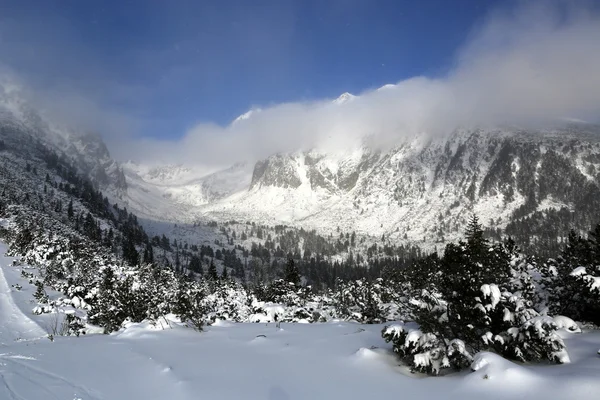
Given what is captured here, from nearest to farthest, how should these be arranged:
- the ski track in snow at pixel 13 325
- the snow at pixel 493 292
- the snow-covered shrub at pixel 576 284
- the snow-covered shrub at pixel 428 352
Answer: the snow-covered shrub at pixel 428 352 → the snow at pixel 493 292 → the snow-covered shrub at pixel 576 284 → the ski track in snow at pixel 13 325

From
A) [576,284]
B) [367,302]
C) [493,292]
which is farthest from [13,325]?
[576,284]

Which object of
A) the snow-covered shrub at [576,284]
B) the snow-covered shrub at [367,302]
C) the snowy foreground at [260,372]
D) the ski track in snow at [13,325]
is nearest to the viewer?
the snowy foreground at [260,372]

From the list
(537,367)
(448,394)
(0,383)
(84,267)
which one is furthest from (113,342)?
(84,267)

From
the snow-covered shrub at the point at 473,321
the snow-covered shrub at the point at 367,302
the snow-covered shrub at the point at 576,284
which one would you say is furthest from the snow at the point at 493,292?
the snow-covered shrub at the point at 367,302

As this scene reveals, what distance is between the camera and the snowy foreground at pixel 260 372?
7336 mm

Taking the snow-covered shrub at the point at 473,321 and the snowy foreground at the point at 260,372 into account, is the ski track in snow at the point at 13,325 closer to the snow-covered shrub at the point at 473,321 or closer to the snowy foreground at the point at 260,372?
the snowy foreground at the point at 260,372

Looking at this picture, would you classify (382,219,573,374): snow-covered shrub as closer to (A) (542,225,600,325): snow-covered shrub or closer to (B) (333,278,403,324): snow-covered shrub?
(A) (542,225,600,325): snow-covered shrub

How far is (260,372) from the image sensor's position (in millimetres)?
9125

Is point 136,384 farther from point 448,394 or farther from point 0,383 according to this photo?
point 448,394

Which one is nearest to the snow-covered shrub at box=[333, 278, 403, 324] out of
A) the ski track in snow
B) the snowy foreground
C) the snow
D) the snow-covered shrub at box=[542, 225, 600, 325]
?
the snow-covered shrub at box=[542, 225, 600, 325]

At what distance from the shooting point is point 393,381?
833 centimetres

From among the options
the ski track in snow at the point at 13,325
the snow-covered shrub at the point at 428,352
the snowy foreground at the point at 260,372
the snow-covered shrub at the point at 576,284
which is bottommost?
the ski track in snow at the point at 13,325

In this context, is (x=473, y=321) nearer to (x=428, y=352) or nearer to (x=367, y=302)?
(x=428, y=352)

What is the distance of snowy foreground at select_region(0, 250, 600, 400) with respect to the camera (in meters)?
7.34
